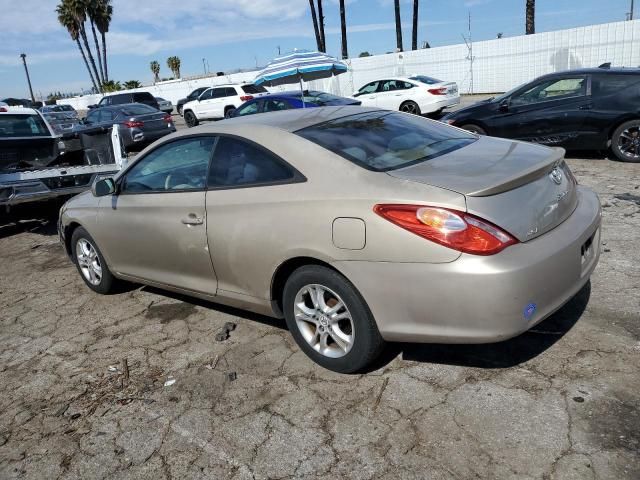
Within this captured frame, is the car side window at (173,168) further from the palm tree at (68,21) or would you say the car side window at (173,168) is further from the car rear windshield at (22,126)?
the palm tree at (68,21)

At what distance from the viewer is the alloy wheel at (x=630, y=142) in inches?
314

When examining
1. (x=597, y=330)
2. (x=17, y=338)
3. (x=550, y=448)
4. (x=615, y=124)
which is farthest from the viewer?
(x=615, y=124)

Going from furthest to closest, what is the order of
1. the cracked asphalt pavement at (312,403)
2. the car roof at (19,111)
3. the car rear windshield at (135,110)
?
the car rear windshield at (135,110)
the car roof at (19,111)
the cracked asphalt pavement at (312,403)

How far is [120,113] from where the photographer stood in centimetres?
1547

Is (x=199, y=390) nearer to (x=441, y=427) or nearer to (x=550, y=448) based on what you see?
(x=441, y=427)

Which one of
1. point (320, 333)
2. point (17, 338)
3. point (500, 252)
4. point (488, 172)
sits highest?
point (488, 172)

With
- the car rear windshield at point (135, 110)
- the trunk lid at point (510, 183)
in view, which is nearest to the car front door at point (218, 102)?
the car rear windshield at point (135, 110)

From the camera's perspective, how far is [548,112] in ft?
28.3

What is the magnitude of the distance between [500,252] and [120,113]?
14851mm

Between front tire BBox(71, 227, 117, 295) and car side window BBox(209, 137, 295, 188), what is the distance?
70.3 inches

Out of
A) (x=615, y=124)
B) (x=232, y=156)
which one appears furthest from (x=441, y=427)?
(x=615, y=124)

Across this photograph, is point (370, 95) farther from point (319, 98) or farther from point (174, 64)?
point (174, 64)

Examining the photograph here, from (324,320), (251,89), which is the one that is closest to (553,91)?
(324,320)

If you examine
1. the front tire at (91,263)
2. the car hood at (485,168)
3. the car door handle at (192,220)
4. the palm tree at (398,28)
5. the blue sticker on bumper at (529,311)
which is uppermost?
the palm tree at (398,28)
